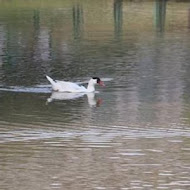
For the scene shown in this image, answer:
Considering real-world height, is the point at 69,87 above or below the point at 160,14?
above

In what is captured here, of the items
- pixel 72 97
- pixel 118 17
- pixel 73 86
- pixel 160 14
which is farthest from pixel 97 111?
pixel 160 14

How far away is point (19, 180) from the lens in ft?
30.6

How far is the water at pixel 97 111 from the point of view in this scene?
9.71 metres

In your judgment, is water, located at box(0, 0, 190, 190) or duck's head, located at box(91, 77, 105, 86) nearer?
water, located at box(0, 0, 190, 190)

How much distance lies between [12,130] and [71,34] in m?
20.1

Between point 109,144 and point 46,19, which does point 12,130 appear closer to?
point 109,144

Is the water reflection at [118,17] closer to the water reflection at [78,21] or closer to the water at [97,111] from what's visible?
the water at [97,111]

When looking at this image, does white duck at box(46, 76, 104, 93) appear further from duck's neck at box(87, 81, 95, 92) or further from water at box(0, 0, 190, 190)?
water at box(0, 0, 190, 190)

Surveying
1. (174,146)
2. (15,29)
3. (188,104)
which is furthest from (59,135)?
(15,29)

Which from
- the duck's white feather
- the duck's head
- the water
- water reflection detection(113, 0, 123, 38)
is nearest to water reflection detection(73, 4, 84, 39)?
the water

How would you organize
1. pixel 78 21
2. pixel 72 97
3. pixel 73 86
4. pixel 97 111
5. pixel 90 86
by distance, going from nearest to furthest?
pixel 97 111 < pixel 72 97 < pixel 73 86 < pixel 90 86 < pixel 78 21

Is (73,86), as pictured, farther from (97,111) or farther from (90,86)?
(97,111)

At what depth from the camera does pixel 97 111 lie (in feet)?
48.8

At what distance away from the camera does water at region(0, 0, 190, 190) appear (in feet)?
31.9
